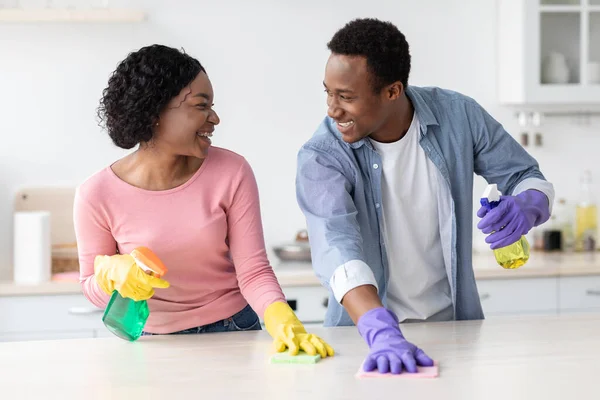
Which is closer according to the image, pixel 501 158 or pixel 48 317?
pixel 501 158

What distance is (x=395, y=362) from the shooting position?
5.21ft

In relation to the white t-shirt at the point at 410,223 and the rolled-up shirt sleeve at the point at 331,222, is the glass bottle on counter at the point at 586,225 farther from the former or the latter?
the rolled-up shirt sleeve at the point at 331,222

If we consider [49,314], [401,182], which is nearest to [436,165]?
[401,182]

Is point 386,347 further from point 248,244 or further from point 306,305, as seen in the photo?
point 306,305

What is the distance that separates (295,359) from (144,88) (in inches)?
28.0

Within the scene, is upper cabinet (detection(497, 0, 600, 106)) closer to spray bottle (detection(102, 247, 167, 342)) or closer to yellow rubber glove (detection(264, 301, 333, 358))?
yellow rubber glove (detection(264, 301, 333, 358))

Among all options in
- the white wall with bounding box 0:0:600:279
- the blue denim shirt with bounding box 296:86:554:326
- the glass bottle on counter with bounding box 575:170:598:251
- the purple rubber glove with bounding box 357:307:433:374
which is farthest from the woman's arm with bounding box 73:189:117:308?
the glass bottle on counter with bounding box 575:170:598:251

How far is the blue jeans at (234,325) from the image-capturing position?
2.07 m

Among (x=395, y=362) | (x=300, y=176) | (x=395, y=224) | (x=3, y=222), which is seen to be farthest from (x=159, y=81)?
(x=3, y=222)

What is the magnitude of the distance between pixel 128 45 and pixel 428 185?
1.96 metres

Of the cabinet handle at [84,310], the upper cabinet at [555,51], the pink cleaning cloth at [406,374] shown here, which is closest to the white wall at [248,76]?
the upper cabinet at [555,51]

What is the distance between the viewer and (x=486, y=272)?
334 cm

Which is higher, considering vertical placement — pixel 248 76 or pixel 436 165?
pixel 248 76

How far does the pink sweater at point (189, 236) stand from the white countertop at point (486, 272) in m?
1.16
